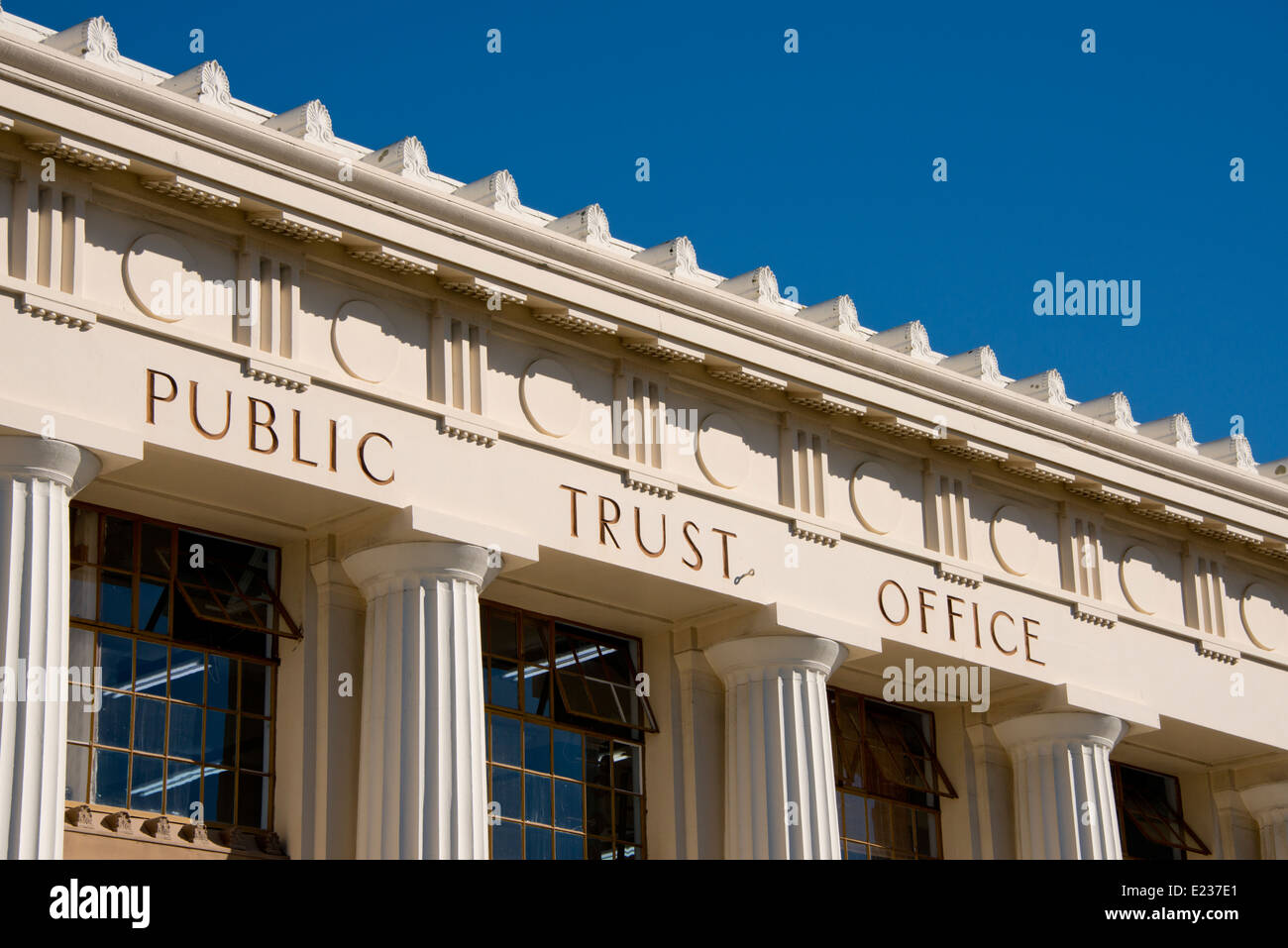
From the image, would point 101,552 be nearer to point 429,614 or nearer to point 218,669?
point 218,669

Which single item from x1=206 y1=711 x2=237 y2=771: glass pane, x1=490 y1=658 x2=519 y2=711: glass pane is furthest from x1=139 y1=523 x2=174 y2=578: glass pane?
x1=490 y1=658 x2=519 y2=711: glass pane

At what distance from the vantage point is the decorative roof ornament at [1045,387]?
1288 inches

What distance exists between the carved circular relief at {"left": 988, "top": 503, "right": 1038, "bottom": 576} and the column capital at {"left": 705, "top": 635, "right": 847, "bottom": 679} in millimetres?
3928

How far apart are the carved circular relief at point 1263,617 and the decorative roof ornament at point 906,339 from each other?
7320mm

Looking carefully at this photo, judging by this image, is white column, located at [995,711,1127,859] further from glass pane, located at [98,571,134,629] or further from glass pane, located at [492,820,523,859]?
glass pane, located at [98,571,134,629]

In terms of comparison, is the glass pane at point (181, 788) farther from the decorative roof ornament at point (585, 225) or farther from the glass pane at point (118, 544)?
the decorative roof ornament at point (585, 225)

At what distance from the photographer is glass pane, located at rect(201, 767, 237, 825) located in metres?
24.9

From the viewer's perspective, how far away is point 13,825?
21312mm

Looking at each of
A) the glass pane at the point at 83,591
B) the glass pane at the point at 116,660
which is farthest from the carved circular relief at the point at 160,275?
the glass pane at the point at 116,660

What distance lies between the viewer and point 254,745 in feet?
83.6

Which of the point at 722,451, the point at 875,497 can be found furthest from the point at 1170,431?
the point at 722,451

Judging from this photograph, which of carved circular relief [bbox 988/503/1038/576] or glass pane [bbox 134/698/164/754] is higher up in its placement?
carved circular relief [bbox 988/503/1038/576]

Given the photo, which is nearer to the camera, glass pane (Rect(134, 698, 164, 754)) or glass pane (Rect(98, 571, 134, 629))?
glass pane (Rect(134, 698, 164, 754))
